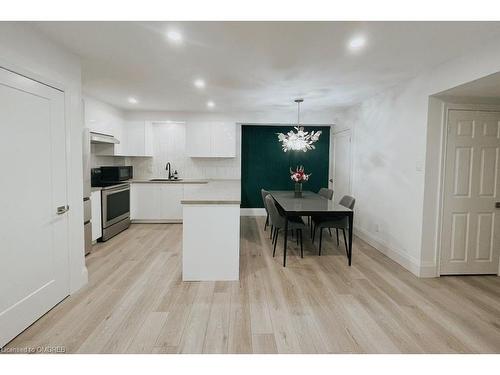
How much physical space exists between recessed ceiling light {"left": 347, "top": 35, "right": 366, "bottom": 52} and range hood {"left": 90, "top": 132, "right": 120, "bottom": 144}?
3929 millimetres

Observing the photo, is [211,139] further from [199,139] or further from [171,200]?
[171,200]

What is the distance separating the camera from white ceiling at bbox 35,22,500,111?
7.38 ft

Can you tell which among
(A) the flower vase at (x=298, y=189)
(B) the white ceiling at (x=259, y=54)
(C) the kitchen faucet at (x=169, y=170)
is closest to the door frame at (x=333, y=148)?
(B) the white ceiling at (x=259, y=54)

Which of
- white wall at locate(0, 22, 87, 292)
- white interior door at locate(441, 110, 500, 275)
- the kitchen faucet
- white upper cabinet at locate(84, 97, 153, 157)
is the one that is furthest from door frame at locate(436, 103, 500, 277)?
the kitchen faucet

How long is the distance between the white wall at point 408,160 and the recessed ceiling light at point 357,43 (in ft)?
3.32

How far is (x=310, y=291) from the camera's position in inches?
116

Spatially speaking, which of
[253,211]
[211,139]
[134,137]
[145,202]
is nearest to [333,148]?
[253,211]

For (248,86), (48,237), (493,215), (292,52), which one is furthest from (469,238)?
(48,237)

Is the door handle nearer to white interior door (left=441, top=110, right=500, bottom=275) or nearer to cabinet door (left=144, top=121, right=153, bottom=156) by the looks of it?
cabinet door (left=144, top=121, right=153, bottom=156)

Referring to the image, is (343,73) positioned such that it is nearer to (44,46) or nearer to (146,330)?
(44,46)

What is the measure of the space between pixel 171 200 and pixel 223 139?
170 cm

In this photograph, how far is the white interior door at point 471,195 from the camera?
330cm

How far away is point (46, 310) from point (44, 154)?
4.34ft

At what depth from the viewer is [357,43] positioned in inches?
99.2
